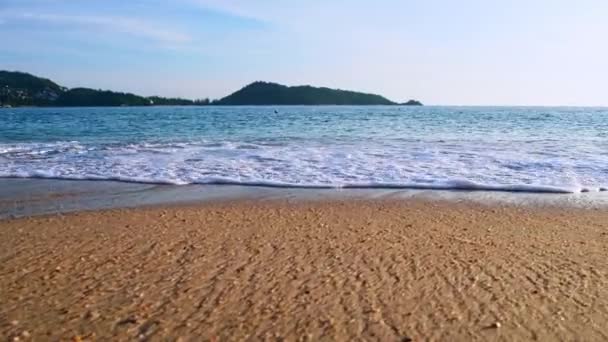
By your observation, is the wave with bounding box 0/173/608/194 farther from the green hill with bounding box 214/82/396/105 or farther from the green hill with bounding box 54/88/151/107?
the green hill with bounding box 214/82/396/105

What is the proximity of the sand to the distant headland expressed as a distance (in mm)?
124554

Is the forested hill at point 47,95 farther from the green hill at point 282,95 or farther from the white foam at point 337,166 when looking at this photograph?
the white foam at point 337,166

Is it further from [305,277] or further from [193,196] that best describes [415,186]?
[305,277]

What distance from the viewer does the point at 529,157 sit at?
15797 millimetres

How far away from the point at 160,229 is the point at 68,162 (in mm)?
9666

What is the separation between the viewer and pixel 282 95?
15238 cm

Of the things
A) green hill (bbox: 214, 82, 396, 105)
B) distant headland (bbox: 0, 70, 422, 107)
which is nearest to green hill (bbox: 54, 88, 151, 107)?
distant headland (bbox: 0, 70, 422, 107)

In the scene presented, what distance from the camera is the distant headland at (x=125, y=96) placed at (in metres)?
122

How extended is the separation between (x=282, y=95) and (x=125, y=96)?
140 feet

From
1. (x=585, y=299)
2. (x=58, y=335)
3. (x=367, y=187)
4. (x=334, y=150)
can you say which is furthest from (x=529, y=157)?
(x=58, y=335)

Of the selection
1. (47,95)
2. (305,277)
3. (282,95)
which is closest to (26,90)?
(47,95)

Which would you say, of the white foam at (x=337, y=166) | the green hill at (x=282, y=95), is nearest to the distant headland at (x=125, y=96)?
the green hill at (x=282, y=95)

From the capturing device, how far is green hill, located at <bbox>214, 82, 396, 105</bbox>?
6043 inches

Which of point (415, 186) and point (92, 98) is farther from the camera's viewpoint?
point (92, 98)
